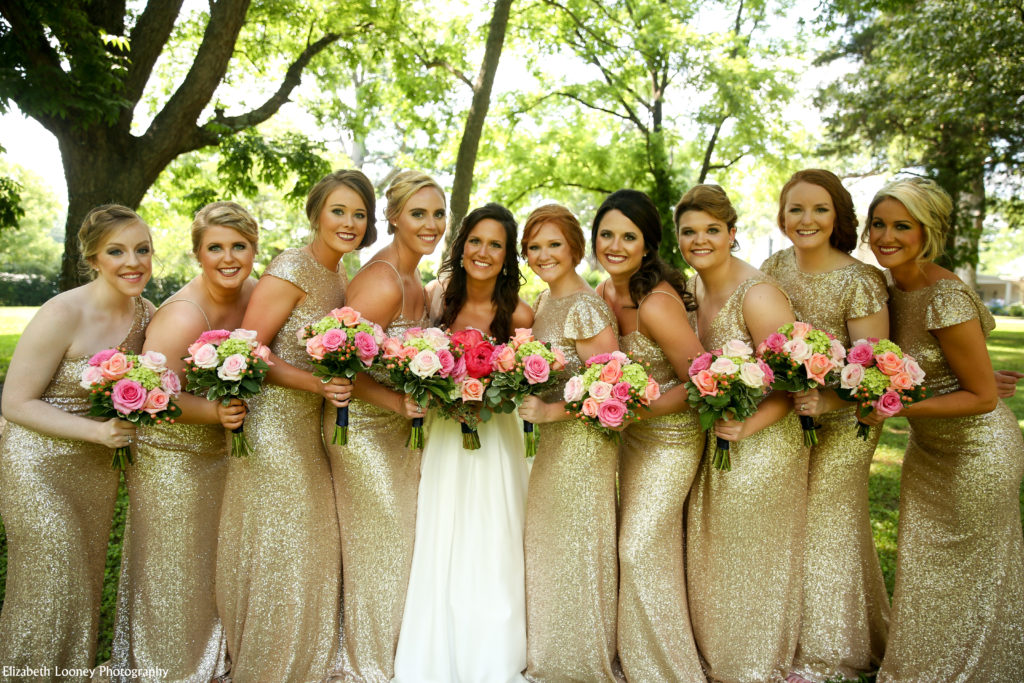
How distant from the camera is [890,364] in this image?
4.05m

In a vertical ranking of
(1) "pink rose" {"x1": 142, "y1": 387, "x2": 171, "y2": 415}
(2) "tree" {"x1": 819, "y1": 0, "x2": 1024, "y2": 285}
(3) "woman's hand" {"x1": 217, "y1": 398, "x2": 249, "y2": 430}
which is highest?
(2) "tree" {"x1": 819, "y1": 0, "x2": 1024, "y2": 285}

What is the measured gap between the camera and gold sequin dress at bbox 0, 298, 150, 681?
408cm

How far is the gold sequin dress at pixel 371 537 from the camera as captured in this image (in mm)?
4613

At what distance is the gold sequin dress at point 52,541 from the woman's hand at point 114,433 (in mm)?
362

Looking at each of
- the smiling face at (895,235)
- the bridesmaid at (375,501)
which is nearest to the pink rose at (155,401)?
the bridesmaid at (375,501)

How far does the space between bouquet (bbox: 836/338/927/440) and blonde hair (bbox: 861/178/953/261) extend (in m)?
0.82

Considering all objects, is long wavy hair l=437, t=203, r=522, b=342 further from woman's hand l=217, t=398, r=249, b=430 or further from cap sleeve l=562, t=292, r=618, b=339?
woman's hand l=217, t=398, r=249, b=430

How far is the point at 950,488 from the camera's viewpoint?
4414 millimetres

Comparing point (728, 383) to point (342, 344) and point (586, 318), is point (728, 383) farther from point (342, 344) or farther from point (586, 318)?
point (342, 344)

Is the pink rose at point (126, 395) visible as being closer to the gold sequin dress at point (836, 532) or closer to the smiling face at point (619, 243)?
the smiling face at point (619, 243)

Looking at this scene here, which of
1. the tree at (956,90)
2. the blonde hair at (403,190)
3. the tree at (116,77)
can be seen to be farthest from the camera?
the tree at (956,90)

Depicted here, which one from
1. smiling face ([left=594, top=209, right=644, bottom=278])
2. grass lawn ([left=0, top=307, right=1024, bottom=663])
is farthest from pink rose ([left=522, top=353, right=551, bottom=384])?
grass lawn ([left=0, top=307, right=1024, bottom=663])

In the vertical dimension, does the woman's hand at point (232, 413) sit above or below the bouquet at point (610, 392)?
below

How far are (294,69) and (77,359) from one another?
9.14 metres
